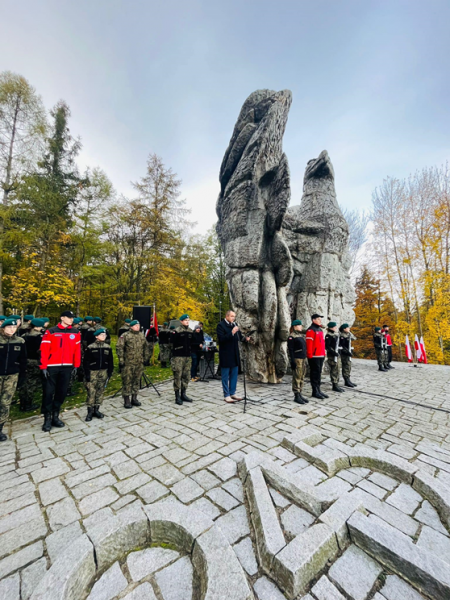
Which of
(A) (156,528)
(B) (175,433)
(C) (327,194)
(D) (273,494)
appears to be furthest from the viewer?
(C) (327,194)

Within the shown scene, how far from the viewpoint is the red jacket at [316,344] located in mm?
6141

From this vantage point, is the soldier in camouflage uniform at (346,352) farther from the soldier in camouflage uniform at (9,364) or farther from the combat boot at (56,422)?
the soldier in camouflage uniform at (9,364)

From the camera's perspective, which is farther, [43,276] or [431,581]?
[43,276]

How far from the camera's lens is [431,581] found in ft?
5.06

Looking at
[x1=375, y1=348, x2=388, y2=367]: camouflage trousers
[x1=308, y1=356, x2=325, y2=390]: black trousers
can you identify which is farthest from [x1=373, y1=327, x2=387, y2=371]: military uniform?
[x1=308, y1=356, x2=325, y2=390]: black trousers

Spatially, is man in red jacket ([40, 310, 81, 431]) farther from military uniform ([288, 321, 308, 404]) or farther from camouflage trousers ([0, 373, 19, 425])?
military uniform ([288, 321, 308, 404])

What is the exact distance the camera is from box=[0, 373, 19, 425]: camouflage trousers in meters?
3.96

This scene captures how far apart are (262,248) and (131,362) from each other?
489 cm

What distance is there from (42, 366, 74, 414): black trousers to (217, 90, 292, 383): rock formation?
4.51 metres

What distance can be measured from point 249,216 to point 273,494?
6.91 m

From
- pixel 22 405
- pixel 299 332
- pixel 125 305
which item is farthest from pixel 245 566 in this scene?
pixel 125 305

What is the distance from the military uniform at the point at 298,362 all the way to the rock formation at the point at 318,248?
333cm

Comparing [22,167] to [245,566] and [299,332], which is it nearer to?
[299,332]

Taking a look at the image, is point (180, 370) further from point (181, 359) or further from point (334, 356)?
point (334, 356)
